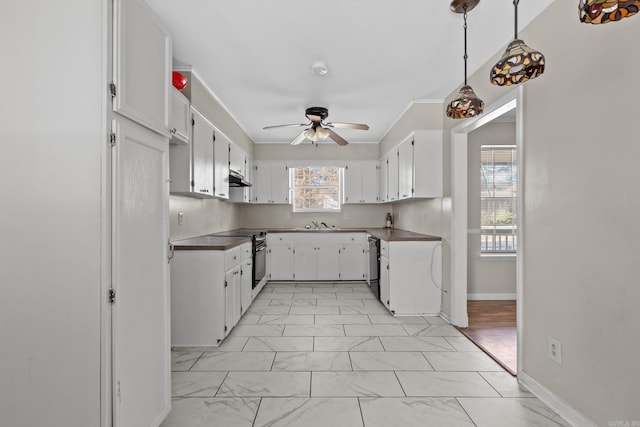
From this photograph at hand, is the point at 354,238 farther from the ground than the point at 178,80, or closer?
closer

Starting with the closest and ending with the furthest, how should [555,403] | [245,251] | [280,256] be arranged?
1. [555,403]
2. [245,251]
3. [280,256]

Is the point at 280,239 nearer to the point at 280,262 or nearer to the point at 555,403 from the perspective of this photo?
the point at 280,262

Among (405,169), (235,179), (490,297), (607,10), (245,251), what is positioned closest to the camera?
(607,10)

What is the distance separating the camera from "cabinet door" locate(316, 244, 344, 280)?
18.3 feet

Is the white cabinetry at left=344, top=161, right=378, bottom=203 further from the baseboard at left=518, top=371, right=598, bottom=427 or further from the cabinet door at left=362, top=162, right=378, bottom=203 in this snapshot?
the baseboard at left=518, top=371, right=598, bottom=427

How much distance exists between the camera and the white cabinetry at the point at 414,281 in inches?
153

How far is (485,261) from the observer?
4.57 metres

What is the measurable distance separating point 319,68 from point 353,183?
3.15 m

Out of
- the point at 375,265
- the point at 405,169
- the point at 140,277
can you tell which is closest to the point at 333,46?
the point at 405,169

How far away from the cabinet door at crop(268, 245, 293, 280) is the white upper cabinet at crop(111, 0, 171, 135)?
388cm

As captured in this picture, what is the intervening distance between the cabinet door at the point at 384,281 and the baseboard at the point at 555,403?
1.78 m

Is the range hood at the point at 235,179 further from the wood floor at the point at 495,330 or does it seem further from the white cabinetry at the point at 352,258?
the wood floor at the point at 495,330

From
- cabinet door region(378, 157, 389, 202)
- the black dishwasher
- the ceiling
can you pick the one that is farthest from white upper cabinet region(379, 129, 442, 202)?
cabinet door region(378, 157, 389, 202)

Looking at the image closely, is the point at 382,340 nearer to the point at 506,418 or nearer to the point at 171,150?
the point at 506,418
